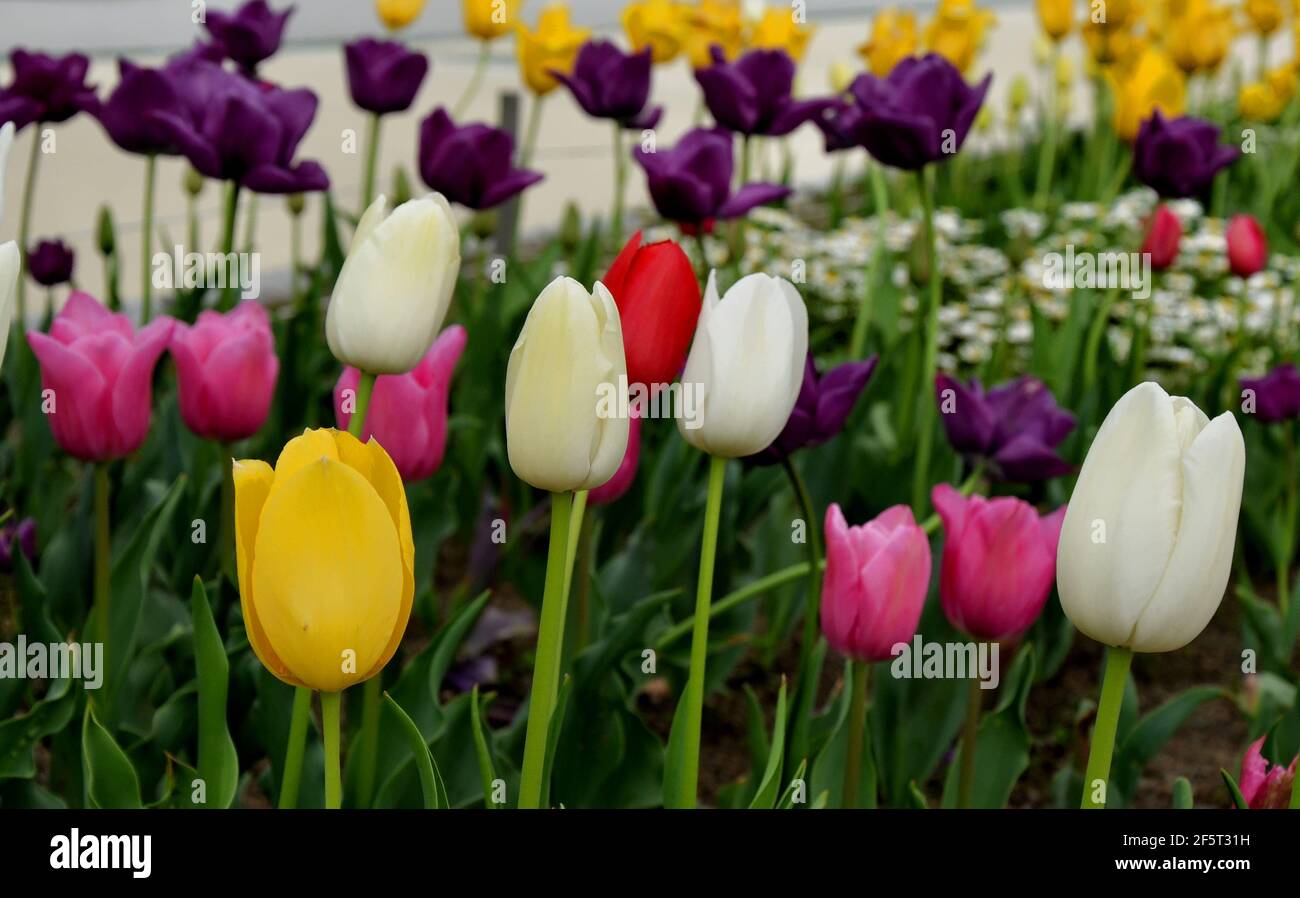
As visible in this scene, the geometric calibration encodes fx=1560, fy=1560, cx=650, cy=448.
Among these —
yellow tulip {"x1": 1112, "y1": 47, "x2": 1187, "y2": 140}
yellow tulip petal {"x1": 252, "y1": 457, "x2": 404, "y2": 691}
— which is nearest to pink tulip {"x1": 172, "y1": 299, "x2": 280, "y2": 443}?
yellow tulip petal {"x1": 252, "y1": 457, "x2": 404, "y2": 691}

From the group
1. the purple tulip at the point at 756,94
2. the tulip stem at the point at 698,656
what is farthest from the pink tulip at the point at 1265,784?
the purple tulip at the point at 756,94

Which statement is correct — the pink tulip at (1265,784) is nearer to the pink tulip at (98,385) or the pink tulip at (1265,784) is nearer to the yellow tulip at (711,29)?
the pink tulip at (98,385)

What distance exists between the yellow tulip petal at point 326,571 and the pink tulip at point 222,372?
28.9 inches

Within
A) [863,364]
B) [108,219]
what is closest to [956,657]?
[863,364]

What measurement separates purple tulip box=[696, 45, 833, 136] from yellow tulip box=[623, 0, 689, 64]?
846 mm

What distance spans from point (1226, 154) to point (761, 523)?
32.3 inches

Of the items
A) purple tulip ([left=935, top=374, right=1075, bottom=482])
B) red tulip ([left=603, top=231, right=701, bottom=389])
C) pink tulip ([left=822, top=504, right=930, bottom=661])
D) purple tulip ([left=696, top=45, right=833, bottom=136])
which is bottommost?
pink tulip ([left=822, top=504, right=930, bottom=661])

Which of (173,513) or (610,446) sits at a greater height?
(610,446)

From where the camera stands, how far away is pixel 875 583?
1141 mm

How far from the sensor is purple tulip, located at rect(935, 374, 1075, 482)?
159cm

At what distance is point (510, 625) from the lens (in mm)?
1985

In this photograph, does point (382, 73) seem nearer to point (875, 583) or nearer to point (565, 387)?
point (875, 583)

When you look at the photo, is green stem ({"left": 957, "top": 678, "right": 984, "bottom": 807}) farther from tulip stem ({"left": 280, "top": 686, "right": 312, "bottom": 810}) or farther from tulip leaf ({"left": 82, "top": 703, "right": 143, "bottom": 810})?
tulip leaf ({"left": 82, "top": 703, "right": 143, "bottom": 810})
